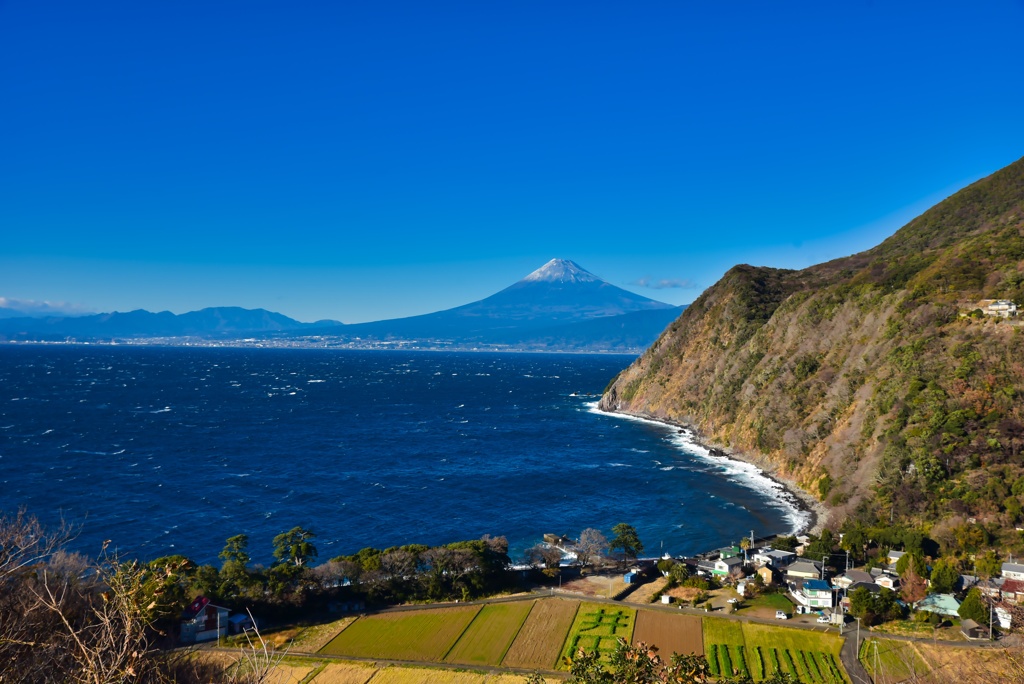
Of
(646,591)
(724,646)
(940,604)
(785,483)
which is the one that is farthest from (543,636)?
(785,483)

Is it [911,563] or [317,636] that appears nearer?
[317,636]

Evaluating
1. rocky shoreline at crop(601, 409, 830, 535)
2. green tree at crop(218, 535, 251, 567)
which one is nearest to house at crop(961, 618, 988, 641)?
rocky shoreline at crop(601, 409, 830, 535)

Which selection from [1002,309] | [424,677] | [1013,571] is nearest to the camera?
[424,677]

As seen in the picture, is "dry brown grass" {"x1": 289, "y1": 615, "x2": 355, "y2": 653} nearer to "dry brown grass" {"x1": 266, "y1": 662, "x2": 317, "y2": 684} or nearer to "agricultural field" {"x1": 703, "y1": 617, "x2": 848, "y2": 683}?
"dry brown grass" {"x1": 266, "y1": 662, "x2": 317, "y2": 684}

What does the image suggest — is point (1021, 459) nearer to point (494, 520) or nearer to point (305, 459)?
point (494, 520)

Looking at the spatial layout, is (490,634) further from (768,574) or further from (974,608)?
(974,608)

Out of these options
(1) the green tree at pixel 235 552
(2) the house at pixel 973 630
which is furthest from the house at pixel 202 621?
(2) the house at pixel 973 630
